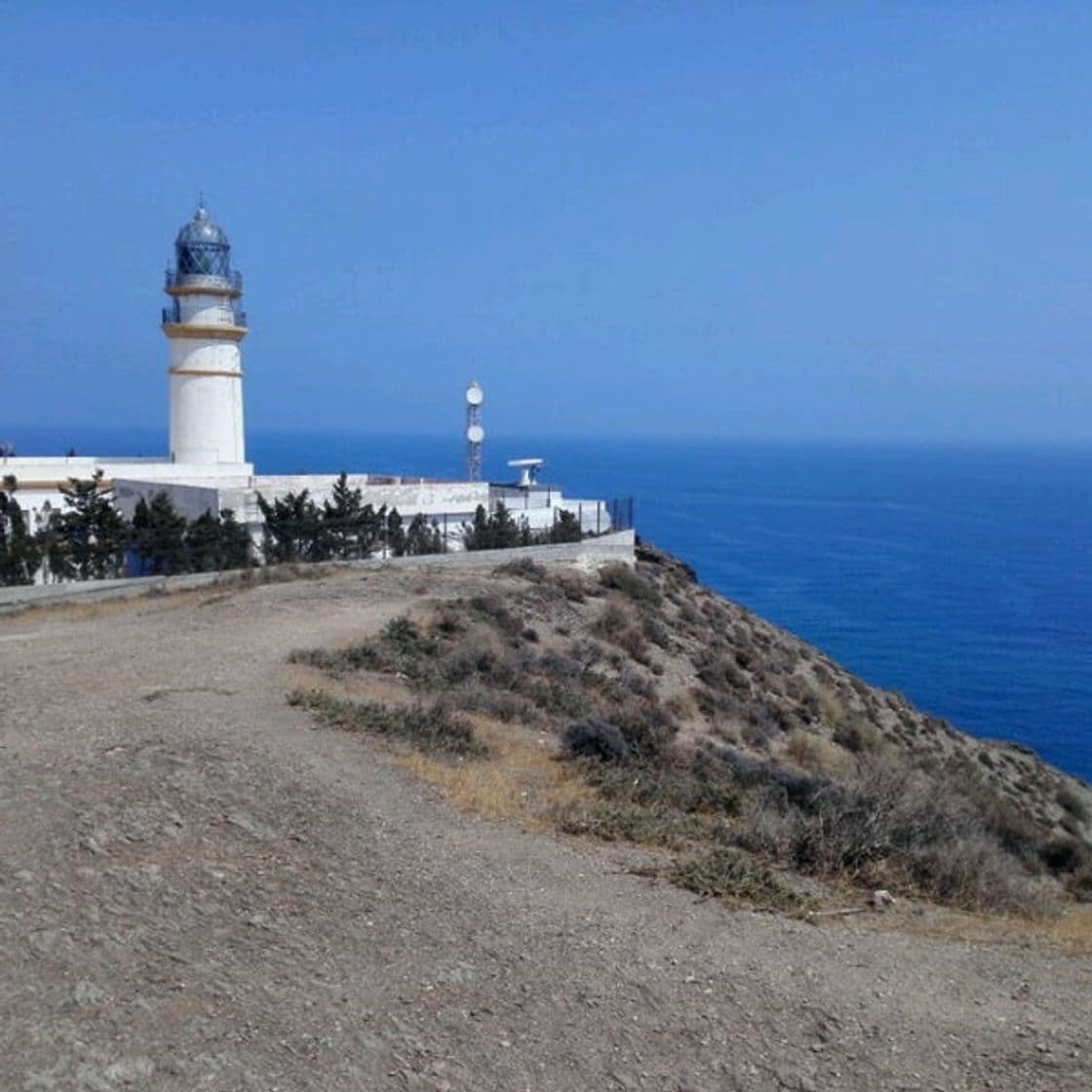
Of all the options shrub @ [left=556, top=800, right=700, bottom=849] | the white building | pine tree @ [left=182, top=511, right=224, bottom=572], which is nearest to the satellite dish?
the white building

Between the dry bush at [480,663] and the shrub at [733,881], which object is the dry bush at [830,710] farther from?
the shrub at [733,881]

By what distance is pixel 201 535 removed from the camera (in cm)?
2519

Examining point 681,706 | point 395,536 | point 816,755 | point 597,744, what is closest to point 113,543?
point 395,536

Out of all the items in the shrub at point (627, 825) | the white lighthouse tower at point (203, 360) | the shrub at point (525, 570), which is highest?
the white lighthouse tower at point (203, 360)

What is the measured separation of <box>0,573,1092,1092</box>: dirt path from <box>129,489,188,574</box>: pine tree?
15583mm

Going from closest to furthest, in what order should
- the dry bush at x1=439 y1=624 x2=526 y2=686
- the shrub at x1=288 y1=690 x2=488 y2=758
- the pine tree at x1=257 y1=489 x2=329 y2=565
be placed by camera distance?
the shrub at x1=288 y1=690 x2=488 y2=758 → the dry bush at x1=439 y1=624 x2=526 y2=686 → the pine tree at x1=257 y1=489 x2=329 y2=565

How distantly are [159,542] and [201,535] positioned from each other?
90 cm

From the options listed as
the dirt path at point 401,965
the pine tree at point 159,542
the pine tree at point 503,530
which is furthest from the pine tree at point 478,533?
the dirt path at point 401,965

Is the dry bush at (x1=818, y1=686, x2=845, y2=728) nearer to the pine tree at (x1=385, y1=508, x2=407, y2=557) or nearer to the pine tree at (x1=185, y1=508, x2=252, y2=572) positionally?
the pine tree at (x1=385, y1=508, x2=407, y2=557)

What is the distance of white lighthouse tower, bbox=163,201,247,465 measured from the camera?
35.2 metres

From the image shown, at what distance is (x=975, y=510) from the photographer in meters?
115

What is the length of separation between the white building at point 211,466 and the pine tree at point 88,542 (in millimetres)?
2648

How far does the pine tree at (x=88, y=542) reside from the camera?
23734 millimetres

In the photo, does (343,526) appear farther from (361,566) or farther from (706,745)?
(706,745)
